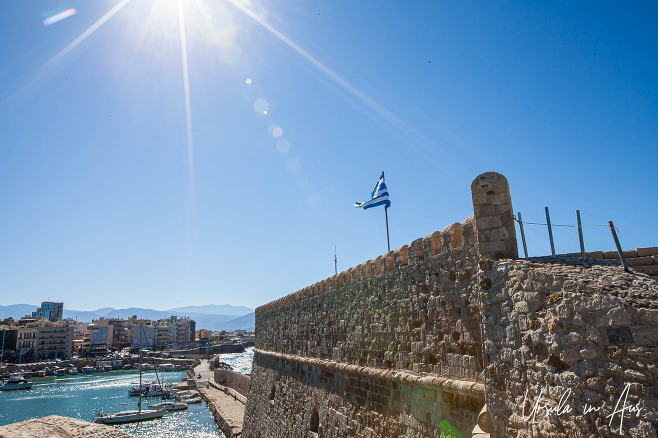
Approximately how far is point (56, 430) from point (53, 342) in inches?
3407

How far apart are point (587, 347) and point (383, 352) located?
12.5 ft

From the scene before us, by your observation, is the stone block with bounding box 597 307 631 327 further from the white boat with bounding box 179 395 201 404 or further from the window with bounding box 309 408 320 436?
the white boat with bounding box 179 395 201 404

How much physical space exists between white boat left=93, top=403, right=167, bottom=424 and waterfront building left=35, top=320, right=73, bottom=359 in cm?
5729

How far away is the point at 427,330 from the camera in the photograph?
5.24m

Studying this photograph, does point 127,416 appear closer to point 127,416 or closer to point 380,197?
point 127,416

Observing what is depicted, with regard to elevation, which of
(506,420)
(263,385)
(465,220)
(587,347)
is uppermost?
(465,220)

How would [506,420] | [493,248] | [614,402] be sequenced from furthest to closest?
1. [493,248]
2. [506,420]
3. [614,402]

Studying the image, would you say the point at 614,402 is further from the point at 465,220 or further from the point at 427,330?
the point at 427,330

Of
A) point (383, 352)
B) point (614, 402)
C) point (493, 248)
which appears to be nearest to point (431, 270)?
point (493, 248)

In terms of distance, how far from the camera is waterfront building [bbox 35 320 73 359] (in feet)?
250

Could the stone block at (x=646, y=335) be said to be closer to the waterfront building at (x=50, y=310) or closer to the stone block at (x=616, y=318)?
the stone block at (x=616, y=318)

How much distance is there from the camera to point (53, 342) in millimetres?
77438

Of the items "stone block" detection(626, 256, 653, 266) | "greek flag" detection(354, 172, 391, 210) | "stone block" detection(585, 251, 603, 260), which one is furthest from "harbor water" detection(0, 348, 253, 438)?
"stone block" detection(626, 256, 653, 266)

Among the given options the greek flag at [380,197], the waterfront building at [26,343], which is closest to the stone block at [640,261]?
the greek flag at [380,197]
